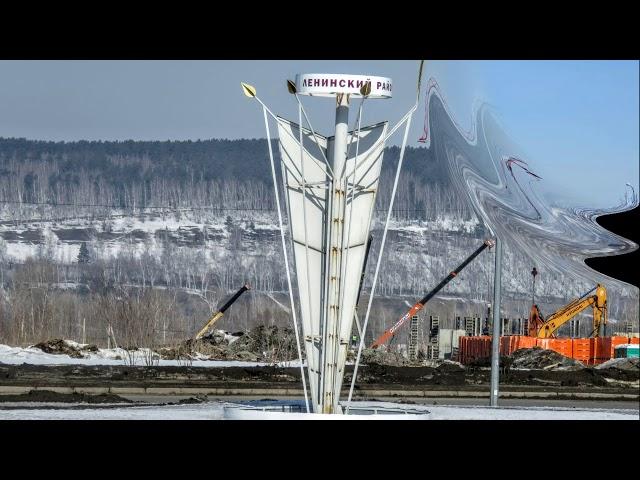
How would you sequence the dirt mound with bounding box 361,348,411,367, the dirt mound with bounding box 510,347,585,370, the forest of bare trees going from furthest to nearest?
the forest of bare trees, the dirt mound with bounding box 361,348,411,367, the dirt mound with bounding box 510,347,585,370

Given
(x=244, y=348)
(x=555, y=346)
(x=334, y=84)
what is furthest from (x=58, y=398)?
(x=555, y=346)

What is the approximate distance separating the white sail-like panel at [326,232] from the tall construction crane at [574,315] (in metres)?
63.0

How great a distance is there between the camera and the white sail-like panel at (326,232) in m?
32.8

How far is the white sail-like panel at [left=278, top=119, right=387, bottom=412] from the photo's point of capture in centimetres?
3278

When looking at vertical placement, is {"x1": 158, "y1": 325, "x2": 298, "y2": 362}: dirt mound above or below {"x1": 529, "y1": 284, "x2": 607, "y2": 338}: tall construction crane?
below

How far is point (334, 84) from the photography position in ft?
104

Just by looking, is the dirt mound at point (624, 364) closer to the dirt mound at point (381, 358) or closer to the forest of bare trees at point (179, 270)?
the dirt mound at point (381, 358)

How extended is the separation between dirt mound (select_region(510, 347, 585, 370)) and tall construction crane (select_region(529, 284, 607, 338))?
7197 mm

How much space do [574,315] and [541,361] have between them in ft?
36.7

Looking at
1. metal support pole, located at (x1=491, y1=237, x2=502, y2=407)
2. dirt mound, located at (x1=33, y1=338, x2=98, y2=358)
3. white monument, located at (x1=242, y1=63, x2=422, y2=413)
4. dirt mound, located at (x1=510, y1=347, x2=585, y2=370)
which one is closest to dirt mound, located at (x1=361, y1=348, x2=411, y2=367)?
dirt mound, located at (x1=510, y1=347, x2=585, y2=370)

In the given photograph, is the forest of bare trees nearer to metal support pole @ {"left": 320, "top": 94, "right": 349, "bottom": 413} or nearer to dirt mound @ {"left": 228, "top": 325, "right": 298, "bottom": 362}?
dirt mound @ {"left": 228, "top": 325, "right": 298, "bottom": 362}

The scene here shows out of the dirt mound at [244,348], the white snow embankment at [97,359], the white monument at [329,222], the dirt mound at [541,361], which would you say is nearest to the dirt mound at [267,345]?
the dirt mound at [244,348]
